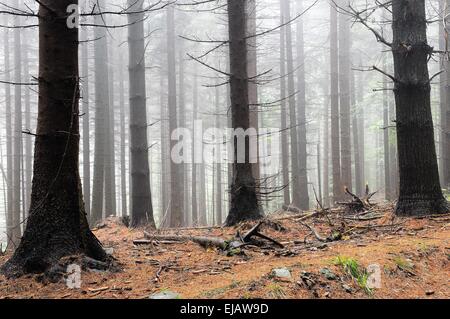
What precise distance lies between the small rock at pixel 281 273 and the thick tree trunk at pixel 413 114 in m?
3.70

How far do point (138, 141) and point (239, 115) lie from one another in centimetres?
385

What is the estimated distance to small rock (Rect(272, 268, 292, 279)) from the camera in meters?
3.76

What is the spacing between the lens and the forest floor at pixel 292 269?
3.70 meters

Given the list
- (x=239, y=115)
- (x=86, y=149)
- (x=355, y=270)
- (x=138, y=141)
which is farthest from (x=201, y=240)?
(x=86, y=149)

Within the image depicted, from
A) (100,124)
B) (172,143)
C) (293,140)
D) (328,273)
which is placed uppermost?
(100,124)

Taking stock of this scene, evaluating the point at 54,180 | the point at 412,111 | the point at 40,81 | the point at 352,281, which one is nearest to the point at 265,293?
the point at 352,281

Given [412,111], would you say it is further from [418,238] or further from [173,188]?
[173,188]

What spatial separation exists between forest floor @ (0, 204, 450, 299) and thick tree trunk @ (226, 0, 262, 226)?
1421 mm

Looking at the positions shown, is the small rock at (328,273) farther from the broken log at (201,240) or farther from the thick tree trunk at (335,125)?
the thick tree trunk at (335,125)

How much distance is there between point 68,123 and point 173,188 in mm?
13537

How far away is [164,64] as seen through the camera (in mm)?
26516

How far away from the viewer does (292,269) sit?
13.0ft

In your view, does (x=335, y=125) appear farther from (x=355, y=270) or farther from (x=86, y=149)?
(x=355, y=270)

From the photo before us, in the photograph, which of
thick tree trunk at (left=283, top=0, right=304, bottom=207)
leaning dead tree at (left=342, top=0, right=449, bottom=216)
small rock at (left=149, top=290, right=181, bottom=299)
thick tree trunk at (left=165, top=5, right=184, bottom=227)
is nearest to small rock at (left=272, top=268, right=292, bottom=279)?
small rock at (left=149, top=290, right=181, bottom=299)
